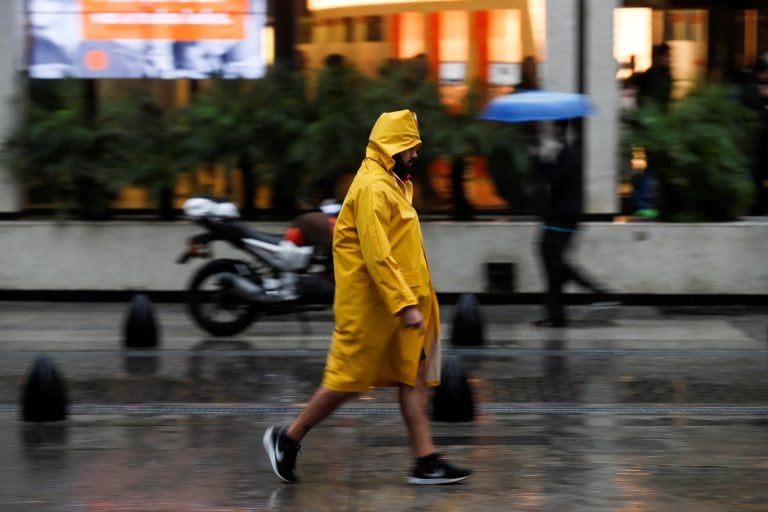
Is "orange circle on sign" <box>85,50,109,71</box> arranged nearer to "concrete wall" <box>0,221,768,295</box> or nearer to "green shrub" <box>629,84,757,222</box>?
"concrete wall" <box>0,221,768,295</box>

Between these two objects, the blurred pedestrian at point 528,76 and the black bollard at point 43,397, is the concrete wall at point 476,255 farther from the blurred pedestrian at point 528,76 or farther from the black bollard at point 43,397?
the black bollard at point 43,397

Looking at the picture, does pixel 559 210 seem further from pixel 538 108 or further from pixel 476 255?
pixel 476 255

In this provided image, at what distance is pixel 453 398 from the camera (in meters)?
7.61

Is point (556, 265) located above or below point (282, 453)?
above

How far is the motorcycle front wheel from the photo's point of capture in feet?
35.6

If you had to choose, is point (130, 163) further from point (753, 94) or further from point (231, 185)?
point (753, 94)

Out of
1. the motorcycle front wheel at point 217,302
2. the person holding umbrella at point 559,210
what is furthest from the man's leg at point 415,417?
the person holding umbrella at point 559,210

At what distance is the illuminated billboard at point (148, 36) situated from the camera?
1362cm

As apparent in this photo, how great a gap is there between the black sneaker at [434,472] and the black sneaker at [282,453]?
594 mm

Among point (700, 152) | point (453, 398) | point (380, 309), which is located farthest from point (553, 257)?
point (380, 309)

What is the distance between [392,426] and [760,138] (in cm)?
760

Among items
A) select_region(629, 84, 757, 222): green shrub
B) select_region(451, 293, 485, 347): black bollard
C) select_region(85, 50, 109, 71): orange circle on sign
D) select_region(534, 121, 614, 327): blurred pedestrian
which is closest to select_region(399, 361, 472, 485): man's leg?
select_region(451, 293, 485, 347): black bollard

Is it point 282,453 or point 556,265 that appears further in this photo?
point 556,265

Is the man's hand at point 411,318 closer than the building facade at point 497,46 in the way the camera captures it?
Yes
